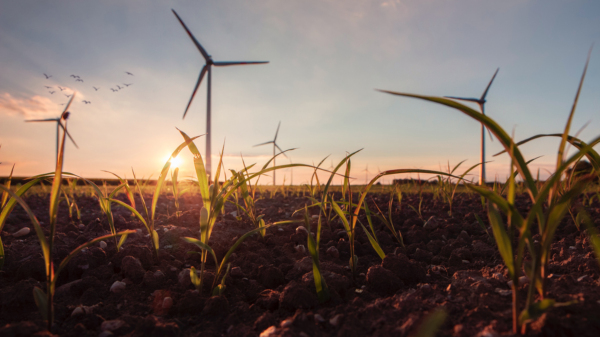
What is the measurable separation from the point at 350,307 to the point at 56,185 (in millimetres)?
1201

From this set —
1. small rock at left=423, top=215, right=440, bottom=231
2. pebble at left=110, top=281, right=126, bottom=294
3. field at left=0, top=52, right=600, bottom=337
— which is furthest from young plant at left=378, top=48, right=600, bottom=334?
small rock at left=423, top=215, right=440, bottom=231

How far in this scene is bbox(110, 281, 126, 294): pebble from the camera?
1565mm

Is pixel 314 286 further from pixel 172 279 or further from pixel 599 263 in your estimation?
pixel 599 263

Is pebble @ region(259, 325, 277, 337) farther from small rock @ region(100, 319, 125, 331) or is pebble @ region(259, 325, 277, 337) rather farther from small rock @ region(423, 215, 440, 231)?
small rock @ region(423, 215, 440, 231)

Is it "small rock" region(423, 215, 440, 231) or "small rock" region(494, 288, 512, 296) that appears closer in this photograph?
"small rock" region(494, 288, 512, 296)

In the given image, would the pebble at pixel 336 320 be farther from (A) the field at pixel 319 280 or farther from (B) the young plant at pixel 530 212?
(B) the young plant at pixel 530 212

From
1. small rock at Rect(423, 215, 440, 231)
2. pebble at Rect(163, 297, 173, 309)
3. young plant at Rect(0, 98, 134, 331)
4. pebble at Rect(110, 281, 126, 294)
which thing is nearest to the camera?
young plant at Rect(0, 98, 134, 331)

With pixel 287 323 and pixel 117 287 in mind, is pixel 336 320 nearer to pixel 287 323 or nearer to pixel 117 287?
pixel 287 323

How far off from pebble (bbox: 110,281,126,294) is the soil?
15mm

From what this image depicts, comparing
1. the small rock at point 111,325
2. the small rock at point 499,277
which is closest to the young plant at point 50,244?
the small rock at point 111,325

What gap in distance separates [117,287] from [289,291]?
2.98 ft

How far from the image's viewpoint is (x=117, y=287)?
5.17 feet

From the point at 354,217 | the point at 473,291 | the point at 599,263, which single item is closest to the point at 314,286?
the point at 354,217

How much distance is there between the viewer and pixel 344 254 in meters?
2.14
